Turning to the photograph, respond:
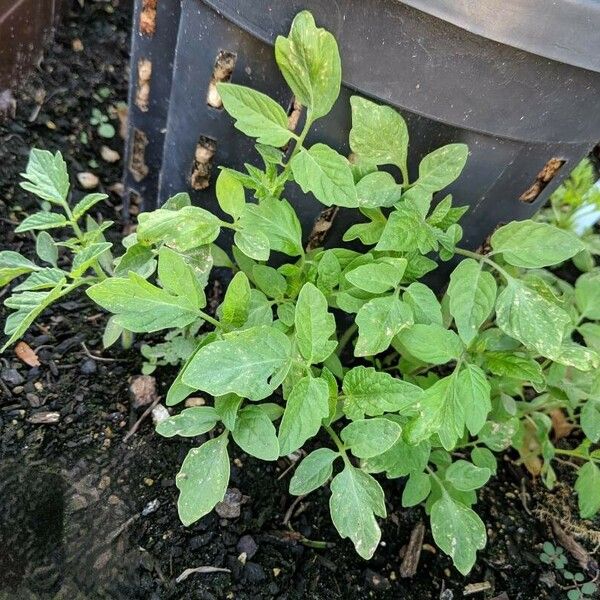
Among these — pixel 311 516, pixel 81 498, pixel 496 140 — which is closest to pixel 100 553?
pixel 81 498

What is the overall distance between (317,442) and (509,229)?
0.58 meters

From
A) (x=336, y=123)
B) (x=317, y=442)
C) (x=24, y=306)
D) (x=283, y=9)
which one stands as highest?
(x=283, y=9)

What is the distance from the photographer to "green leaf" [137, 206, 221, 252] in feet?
3.19

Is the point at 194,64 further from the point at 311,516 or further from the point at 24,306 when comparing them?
the point at 311,516

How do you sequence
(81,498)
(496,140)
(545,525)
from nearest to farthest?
(496,140)
(81,498)
(545,525)

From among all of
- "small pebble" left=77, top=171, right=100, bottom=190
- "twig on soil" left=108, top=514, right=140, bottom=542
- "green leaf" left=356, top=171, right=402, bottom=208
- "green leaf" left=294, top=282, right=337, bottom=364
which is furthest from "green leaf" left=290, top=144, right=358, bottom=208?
"small pebble" left=77, top=171, right=100, bottom=190

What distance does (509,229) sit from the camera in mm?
1035

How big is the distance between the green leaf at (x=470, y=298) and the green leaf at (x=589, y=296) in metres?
0.35

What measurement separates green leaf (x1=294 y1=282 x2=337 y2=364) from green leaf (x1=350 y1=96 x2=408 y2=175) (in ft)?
0.79

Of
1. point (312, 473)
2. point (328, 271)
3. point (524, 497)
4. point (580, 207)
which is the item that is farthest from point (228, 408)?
point (580, 207)

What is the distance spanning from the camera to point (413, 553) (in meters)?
1.29

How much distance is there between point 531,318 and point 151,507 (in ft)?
2.32

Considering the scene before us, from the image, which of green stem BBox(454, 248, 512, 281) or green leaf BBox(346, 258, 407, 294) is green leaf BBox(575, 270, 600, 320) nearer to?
green stem BBox(454, 248, 512, 281)

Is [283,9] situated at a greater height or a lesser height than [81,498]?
greater
